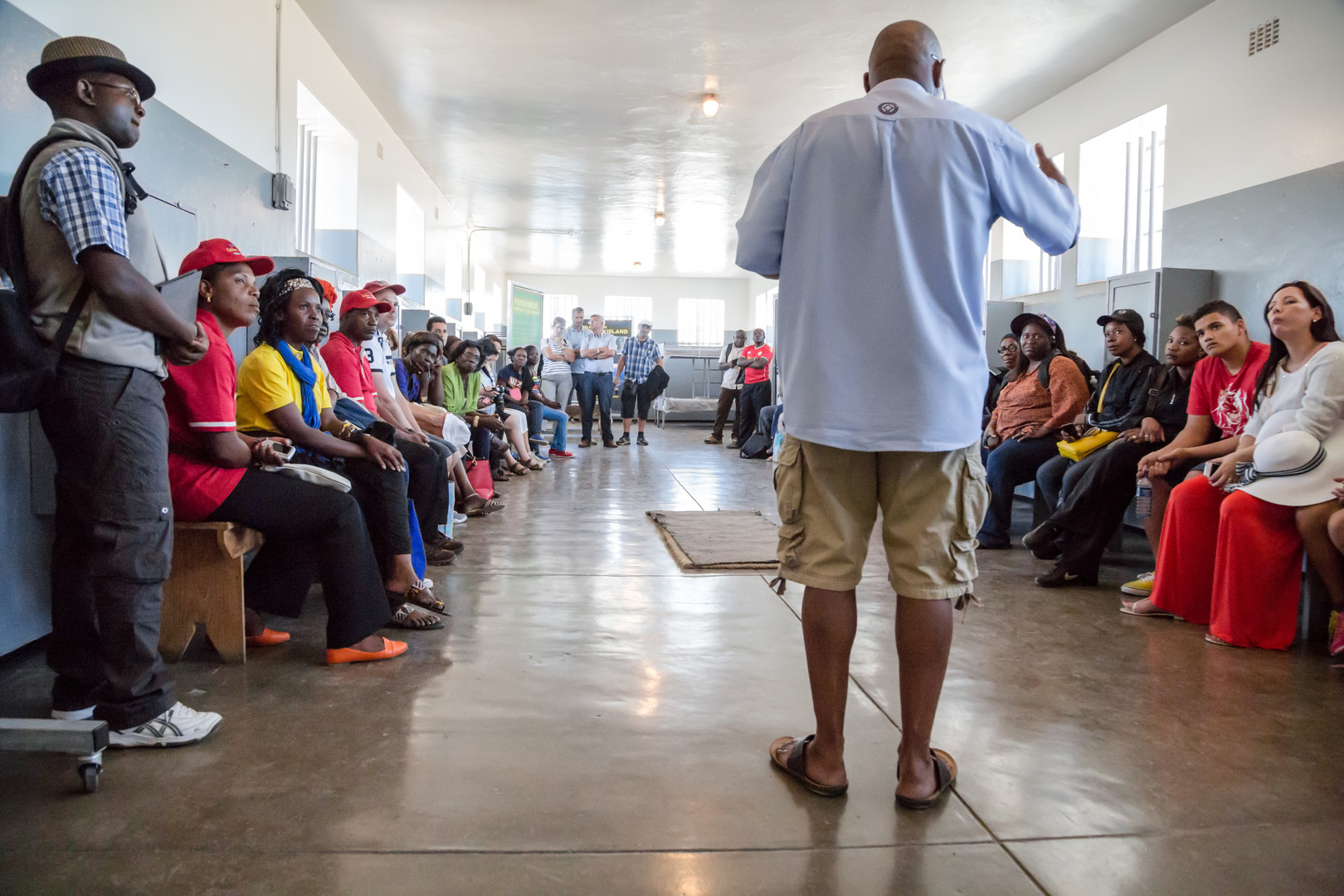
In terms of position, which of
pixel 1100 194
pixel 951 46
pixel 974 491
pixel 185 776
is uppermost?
pixel 951 46

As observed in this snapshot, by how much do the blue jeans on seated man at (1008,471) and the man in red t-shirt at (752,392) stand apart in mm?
5192

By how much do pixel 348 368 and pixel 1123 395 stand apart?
359 centimetres

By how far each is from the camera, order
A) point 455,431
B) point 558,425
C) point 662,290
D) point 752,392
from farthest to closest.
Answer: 1. point 662,290
2. point 752,392
3. point 558,425
4. point 455,431

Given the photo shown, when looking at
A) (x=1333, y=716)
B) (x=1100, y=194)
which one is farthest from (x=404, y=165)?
(x=1333, y=716)

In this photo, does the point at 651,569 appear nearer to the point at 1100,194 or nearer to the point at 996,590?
the point at 996,590

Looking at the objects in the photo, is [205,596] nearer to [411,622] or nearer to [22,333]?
[411,622]

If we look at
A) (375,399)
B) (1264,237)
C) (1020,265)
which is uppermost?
(1020,265)

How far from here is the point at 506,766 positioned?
1.91 metres

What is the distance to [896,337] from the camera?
167cm

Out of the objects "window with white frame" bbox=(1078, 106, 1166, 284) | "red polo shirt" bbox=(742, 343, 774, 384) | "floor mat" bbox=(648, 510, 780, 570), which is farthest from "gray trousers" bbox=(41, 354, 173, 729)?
"red polo shirt" bbox=(742, 343, 774, 384)

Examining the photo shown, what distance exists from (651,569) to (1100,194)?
5.10 meters

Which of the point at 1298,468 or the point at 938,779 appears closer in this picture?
the point at 938,779

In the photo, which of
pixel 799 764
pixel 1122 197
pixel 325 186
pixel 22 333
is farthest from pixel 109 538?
pixel 1122 197

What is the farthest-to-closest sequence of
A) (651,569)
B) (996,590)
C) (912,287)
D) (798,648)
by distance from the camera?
(651,569) → (996,590) → (798,648) → (912,287)
